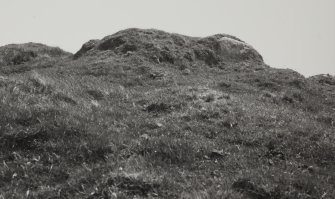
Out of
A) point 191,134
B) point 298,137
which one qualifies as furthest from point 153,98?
point 298,137

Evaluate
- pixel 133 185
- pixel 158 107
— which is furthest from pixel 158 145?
pixel 158 107

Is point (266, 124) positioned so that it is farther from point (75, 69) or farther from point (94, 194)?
point (75, 69)

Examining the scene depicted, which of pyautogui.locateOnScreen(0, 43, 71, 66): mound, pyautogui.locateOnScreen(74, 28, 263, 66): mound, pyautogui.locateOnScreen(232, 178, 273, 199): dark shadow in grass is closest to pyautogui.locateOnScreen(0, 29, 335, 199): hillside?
pyautogui.locateOnScreen(232, 178, 273, 199): dark shadow in grass

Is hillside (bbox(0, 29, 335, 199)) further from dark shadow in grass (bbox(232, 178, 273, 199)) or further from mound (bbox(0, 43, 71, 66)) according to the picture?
mound (bbox(0, 43, 71, 66))

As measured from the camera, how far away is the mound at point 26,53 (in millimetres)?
29509

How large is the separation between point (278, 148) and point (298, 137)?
1210 millimetres

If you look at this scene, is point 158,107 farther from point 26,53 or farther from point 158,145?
point 26,53

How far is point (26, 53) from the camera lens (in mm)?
31328

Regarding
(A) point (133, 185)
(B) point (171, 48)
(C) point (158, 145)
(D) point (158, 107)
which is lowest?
(A) point (133, 185)

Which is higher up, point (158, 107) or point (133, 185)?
point (158, 107)

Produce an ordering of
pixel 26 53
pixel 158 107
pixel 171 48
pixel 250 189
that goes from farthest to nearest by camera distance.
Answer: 1. pixel 26 53
2. pixel 171 48
3. pixel 158 107
4. pixel 250 189

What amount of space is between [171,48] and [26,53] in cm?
1283

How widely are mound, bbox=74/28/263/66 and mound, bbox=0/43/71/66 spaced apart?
3.38 meters

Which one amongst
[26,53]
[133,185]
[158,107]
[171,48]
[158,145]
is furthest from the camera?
[26,53]
